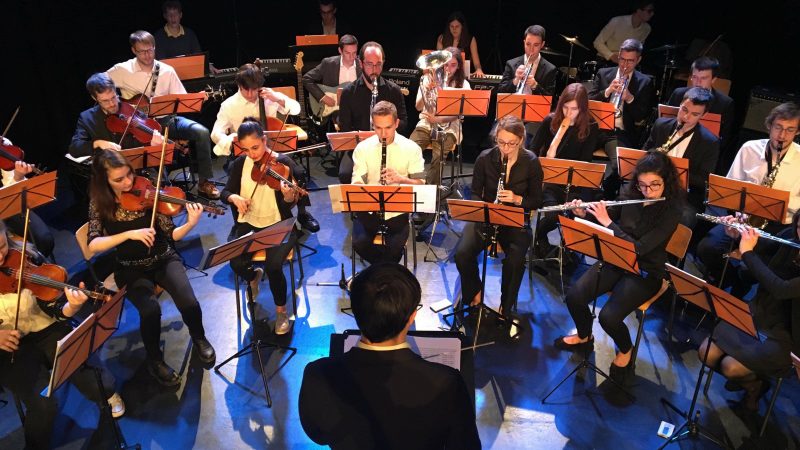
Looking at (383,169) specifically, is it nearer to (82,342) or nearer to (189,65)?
(82,342)

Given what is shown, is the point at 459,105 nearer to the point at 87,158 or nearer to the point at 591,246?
the point at 591,246

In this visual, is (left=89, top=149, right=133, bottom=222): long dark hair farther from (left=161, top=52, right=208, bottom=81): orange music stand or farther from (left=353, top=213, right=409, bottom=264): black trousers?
(left=161, top=52, right=208, bottom=81): orange music stand

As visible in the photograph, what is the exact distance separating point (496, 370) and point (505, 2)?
6288 millimetres

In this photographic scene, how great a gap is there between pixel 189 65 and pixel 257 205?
3177mm

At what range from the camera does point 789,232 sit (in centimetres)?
393

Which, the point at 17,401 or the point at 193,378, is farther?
the point at 193,378

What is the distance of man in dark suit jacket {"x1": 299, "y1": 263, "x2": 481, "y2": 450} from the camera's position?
6.08 feet

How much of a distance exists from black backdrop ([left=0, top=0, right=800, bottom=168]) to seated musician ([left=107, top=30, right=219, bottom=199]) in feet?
4.57

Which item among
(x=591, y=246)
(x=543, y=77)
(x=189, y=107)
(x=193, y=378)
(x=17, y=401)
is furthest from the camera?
(x=543, y=77)

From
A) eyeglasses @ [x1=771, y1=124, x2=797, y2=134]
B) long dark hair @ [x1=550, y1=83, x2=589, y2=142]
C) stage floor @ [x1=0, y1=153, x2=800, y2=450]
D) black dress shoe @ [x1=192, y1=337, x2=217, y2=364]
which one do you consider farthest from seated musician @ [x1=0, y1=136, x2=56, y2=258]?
eyeglasses @ [x1=771, y1=124, x2=797, y2=134]

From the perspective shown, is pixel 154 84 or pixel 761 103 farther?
pixel 761 103

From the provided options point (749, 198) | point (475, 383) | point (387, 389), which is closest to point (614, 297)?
point (475, 383)

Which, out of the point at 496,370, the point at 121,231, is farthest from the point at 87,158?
the point at 496,370

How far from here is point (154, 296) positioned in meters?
4.01
